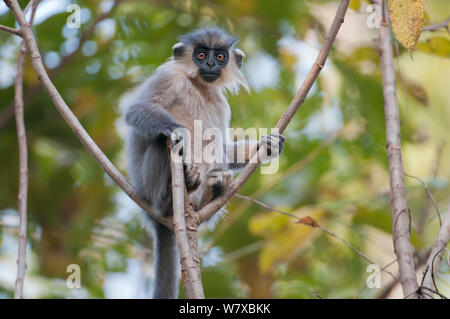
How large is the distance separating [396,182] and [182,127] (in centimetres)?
195

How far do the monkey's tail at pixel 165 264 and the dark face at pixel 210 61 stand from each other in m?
1.79

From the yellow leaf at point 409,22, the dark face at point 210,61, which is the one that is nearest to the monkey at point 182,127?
the dark face at point 210,61

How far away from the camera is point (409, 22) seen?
3678 mm

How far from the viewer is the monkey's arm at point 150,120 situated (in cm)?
502

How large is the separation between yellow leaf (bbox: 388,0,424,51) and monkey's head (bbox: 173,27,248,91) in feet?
9.64

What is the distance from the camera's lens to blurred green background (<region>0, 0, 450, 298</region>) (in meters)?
7.53

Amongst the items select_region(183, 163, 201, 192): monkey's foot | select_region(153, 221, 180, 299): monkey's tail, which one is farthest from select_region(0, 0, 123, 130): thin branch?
select_region(183, 163, 201, 192): monkey's foot

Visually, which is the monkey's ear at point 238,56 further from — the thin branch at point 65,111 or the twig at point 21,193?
the thin branch at point 65,111

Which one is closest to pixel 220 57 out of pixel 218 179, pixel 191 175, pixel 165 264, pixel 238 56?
pixel 238 56

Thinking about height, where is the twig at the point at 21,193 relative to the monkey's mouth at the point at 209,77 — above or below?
below

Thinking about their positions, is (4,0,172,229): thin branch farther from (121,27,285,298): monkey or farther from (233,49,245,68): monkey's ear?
(233,49,245,68): monkey's ear

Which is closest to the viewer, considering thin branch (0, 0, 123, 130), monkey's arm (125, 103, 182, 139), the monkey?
monkey's arm (125, 103, 182, 139)

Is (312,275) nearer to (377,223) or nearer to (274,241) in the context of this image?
(274,241)
